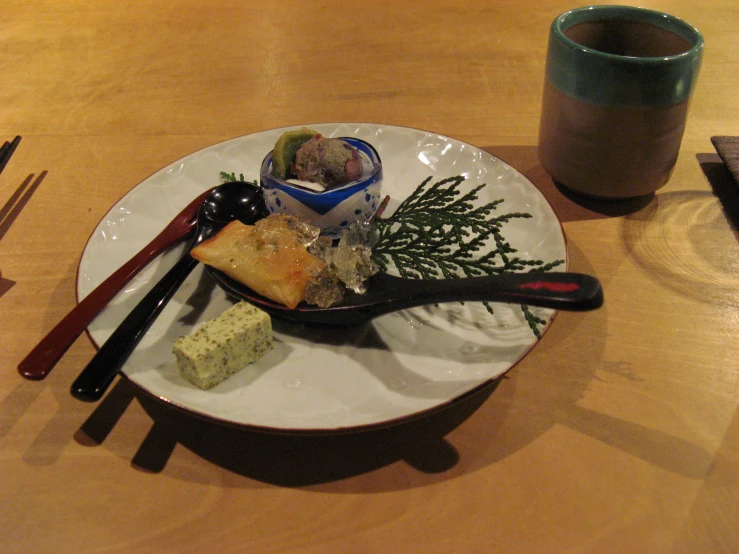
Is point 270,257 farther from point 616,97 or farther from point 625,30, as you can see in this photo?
point 625,30

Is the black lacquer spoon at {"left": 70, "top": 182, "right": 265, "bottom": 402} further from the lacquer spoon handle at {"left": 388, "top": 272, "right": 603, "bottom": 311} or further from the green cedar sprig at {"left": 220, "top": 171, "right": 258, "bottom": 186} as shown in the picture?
the lacquer spoon handle at {"left": 388, "top": 272, "right": 603, "bottom": 311}

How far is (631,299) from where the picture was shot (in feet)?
2.75

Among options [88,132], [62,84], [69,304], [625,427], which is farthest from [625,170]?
[62,84]

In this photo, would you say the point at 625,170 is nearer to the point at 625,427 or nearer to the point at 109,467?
the point at 625,427

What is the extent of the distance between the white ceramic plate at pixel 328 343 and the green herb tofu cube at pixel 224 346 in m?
0.01

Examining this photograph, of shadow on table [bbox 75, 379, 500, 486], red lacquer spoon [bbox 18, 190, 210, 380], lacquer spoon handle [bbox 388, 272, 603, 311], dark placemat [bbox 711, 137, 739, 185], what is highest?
lacquer spoon handle [bbox 388, 272, 603, 311]

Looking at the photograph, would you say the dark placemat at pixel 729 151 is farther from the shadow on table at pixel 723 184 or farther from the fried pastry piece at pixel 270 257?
the fried pastry piece at pixel 270 257

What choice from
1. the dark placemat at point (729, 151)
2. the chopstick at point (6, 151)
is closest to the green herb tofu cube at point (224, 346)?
the chopstick at point (6, 151)

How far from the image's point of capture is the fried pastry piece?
0.72 metres

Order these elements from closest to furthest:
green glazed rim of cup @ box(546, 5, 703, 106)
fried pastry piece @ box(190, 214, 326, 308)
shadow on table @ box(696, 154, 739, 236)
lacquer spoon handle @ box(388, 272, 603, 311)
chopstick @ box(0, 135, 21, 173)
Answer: lacquer spoon handle @ box(388, 272, 603, 311)
fried pastry piece @ box(190, 214, 326, 308)
green glazed rim of cup @ box(546, 5, 703, 106)
shadow on table @ box(696, 154, 739, 236)
chopstick @ box(0, 135, 21, 173)

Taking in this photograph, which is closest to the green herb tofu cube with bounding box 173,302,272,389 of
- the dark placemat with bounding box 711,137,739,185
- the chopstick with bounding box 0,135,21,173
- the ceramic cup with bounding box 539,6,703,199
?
the ceramic cup with bounding box 539,6,703,199

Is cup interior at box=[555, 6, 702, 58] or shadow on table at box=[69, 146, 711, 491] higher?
cup interior at box=[555, 6, 702, 58]

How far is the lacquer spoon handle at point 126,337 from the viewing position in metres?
0.60

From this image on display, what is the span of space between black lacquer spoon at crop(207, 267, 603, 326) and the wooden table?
5.6 inches
